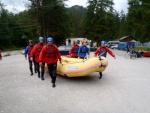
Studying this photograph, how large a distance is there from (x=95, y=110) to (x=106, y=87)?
2697mm

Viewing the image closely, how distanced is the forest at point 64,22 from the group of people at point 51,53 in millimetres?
16675

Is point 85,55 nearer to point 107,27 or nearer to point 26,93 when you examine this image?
point 26,93

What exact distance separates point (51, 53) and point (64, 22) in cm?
3375

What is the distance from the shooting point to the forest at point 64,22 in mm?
27984

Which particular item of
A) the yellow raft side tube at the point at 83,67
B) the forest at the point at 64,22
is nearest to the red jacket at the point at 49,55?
the yellow raft side tube at the point at 83,67

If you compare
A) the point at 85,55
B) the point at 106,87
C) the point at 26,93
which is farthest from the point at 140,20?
the point at 26,93

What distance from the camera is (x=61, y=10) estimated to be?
40906mm

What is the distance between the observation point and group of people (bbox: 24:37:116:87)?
8.59 meters

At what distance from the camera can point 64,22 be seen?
137 feet

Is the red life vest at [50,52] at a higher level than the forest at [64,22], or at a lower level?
lower

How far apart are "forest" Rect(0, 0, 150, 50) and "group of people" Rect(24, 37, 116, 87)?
1668 centimetres

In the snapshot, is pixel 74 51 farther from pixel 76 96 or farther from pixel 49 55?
pixel 76 96

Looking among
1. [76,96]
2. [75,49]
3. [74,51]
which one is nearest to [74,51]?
[74,51]

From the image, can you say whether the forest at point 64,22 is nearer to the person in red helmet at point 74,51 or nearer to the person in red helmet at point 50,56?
the person in red helmet at point 74,51
